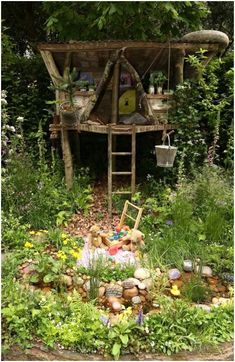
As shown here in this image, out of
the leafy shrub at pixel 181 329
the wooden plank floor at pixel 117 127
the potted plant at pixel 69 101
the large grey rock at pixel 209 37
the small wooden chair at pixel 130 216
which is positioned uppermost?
the large grey rock at pixel 209 37

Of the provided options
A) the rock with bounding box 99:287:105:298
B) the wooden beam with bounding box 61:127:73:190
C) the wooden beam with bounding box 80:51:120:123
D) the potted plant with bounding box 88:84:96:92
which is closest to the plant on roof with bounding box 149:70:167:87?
the wooden beam with bounding box 80:51:120:123

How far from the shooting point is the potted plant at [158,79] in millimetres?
6434

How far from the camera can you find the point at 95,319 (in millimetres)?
3746

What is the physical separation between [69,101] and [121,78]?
1312mm

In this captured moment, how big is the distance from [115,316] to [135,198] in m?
2.24

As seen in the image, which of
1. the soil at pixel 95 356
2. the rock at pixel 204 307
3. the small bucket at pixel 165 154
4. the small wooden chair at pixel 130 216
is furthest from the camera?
the small bucket at pixel 165 154

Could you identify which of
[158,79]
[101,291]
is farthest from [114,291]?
[158,79]

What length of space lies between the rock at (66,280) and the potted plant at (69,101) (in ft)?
8.95

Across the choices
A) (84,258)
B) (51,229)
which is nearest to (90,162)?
(51,229)

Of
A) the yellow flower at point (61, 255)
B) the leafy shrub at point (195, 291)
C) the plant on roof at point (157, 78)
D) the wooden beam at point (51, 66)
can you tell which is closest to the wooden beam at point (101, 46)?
the wooden beam at point (51, 66)

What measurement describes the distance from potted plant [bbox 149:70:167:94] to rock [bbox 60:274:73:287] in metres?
3.55

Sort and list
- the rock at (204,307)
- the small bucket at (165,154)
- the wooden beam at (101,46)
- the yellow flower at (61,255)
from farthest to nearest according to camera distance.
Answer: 1. the wooden beam at (101,46)
2. the small bucket at (165,154)
3. the yellow flower at (61,255)
4. the rock at (204,307)

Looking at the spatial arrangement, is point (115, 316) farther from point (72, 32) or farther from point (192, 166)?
point (72, 32)

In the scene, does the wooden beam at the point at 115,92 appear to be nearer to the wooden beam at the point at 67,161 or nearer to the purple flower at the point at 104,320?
the wooden beam at the point at 67,161
